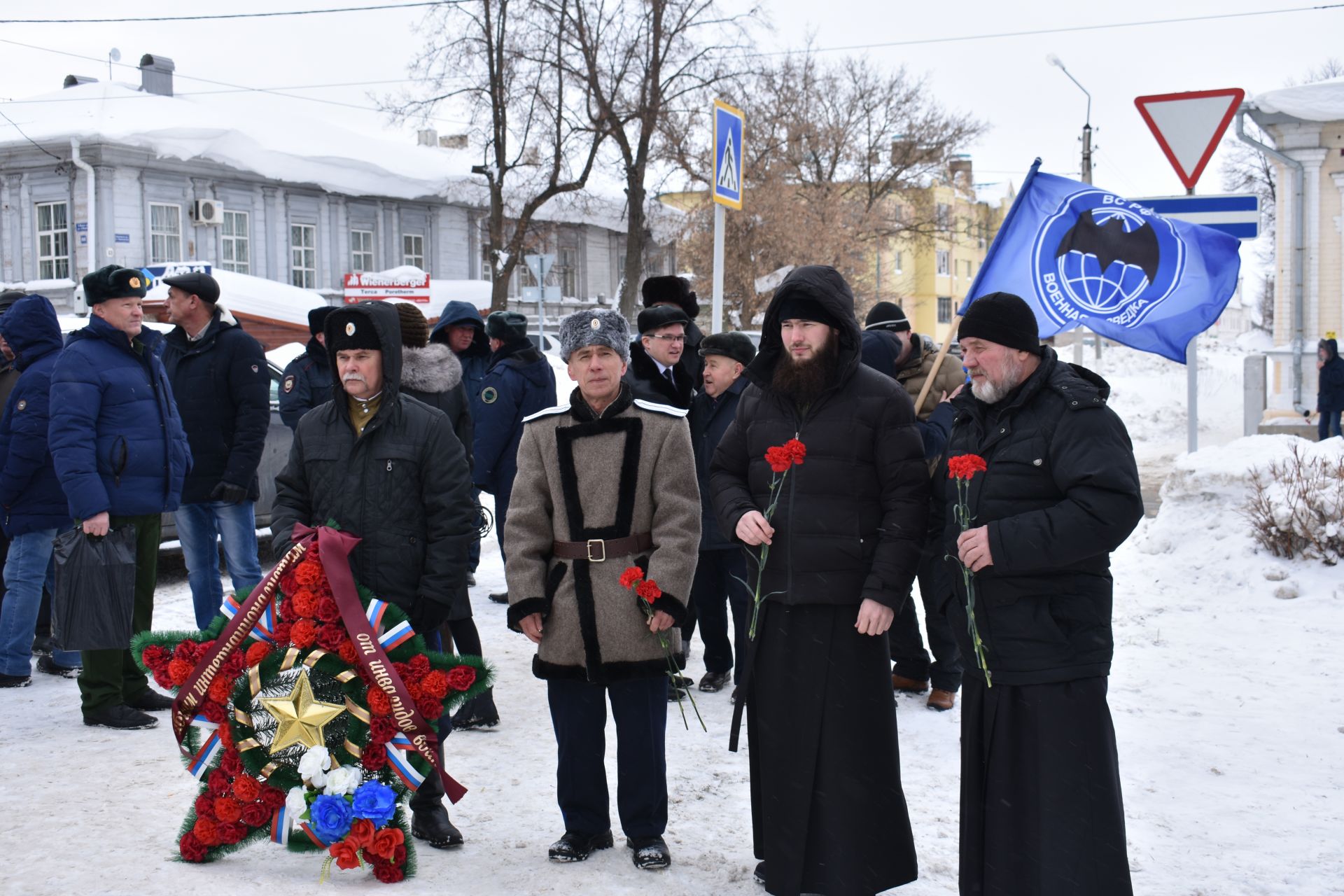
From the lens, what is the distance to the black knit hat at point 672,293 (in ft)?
22.7

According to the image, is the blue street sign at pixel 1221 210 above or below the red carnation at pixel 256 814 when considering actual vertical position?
above

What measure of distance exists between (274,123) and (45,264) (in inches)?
283

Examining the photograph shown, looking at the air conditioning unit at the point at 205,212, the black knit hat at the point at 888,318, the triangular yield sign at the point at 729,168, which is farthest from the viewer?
the air conditioning unit at the point at 205,212

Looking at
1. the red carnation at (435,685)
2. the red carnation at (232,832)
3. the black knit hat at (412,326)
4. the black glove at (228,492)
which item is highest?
the black knit hat at (412,326)

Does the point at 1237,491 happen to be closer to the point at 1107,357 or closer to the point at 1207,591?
the point at 1207,591

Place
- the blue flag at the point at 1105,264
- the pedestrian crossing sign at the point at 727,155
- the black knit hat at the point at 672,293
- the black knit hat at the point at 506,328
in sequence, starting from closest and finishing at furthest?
1. the blue flag at the point at 1105,264
2. the black knit hat at the point at 672,293
3. the black knit hat at the point at 506,328
4. the pedestrian crossing sign at the point at 727,155

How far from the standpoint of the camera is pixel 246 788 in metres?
3.89

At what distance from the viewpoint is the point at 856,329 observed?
3893mm

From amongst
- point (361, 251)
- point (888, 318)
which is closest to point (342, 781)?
point (888, 318)

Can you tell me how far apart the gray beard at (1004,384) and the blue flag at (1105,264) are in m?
1.56

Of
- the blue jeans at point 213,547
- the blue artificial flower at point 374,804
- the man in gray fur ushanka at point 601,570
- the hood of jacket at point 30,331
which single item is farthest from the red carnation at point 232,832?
the hood of jacket at point 30,331

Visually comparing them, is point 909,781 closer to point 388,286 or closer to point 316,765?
point 316,765

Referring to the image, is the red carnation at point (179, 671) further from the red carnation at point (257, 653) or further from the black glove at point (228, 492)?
the black glove at point (228, 492)

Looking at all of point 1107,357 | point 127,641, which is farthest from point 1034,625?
point 1107,357
